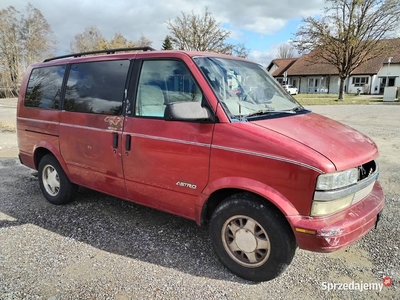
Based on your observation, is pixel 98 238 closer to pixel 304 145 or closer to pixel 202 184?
pixel 202 184

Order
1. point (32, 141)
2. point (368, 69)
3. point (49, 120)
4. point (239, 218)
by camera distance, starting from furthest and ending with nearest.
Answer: point (368, 69) → point (32, 141) → point (49, 120) → point (239, 218)

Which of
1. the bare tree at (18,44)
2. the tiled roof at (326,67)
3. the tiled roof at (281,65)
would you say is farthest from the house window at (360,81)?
the bare tree at (18,44)

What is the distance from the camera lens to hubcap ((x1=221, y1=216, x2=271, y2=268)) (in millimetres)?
2691

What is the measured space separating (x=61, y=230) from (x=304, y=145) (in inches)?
122

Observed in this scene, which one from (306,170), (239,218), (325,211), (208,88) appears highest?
(208,88)

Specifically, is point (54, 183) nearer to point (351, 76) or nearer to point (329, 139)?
point (329, 139)

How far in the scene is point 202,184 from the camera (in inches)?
113

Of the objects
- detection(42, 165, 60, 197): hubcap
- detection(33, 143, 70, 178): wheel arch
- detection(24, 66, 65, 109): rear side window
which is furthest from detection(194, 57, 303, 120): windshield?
detection(42, 165, 60, 197): hubcap

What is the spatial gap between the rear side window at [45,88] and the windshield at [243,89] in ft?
7.57

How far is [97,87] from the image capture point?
3.71 meters

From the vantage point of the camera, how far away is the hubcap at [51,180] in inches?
178

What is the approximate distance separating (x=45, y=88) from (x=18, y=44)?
37.7m

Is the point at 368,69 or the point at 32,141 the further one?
the point at 368,69

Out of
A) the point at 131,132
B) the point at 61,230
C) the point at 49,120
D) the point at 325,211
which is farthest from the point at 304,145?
the point at 49,120
